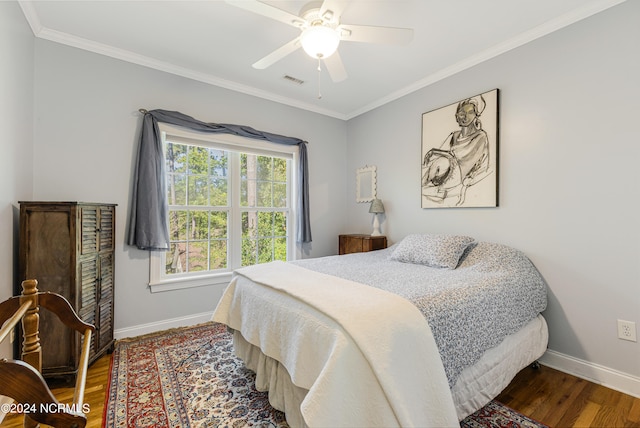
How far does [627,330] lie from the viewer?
1.88 m

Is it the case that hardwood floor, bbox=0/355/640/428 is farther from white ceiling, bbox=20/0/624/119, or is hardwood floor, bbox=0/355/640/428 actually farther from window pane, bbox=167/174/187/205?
white ceiling, bbox=20/0/624/119

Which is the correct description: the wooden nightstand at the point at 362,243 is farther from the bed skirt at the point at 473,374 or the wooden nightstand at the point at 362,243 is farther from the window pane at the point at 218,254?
the bed skirt at the point at 473,374

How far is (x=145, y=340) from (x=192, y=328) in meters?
0.42

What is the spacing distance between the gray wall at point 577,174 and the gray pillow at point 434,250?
38cm

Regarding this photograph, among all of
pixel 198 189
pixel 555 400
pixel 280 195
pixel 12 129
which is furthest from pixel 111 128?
pixel 555 400

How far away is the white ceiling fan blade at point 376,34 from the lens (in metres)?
1.72

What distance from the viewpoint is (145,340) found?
8.48 feet

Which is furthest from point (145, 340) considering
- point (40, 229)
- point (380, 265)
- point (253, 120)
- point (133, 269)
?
point (253, 120)

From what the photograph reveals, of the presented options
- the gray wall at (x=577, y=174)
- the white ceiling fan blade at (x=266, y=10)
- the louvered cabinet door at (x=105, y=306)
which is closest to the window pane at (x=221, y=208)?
the louvered cabinet door at (x=105, y=306)

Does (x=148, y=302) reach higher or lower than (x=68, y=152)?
lower

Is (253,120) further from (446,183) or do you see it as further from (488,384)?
(488,384)

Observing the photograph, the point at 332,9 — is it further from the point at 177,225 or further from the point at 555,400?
the point at 555,400

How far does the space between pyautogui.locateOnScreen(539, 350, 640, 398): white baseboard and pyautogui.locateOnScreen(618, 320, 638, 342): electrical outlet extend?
243mm

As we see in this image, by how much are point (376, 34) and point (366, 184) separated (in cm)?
227
